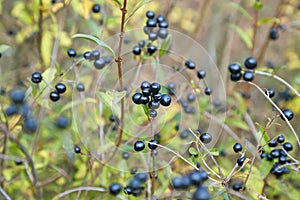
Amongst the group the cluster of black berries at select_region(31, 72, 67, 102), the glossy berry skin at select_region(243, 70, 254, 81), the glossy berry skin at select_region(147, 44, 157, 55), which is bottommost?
the cluster of black berries at select_region(31, 72, 67, 102)

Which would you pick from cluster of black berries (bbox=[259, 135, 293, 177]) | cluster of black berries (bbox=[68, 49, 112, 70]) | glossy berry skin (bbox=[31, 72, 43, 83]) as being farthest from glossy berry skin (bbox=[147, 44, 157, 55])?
cluster of black berries (bbox=[259, 135, 293, 177])

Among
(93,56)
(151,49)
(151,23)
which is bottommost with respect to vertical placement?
(93,56)

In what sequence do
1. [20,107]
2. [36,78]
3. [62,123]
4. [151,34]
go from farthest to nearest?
[62,123] < [151,34] < [36,78] < [20,107]

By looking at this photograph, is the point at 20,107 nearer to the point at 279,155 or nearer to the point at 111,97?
the point at 111,97

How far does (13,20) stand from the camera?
3342mm

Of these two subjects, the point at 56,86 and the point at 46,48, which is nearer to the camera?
the point at 56,86

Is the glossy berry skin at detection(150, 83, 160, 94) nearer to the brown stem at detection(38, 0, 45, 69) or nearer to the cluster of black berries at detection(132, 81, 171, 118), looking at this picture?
the cluster of black berries at detection(132, 81, 171, 118)

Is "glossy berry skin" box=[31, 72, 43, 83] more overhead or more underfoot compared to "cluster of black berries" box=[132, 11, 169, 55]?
more underfoot

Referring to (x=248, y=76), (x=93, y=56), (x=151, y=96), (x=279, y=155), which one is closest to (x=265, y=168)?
(x=279, y=155)

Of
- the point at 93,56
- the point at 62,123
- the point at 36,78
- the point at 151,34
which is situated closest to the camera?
the point at 36,78

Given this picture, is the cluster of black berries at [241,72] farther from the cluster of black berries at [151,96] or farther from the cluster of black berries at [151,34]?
the cluster of black berries at [151,96]

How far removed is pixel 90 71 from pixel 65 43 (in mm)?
249

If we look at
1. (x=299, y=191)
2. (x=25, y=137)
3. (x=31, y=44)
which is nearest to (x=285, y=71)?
(x=299, y=191)

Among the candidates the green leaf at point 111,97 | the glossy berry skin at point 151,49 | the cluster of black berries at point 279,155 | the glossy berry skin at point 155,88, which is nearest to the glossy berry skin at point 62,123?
the green leaf at point 111,97
